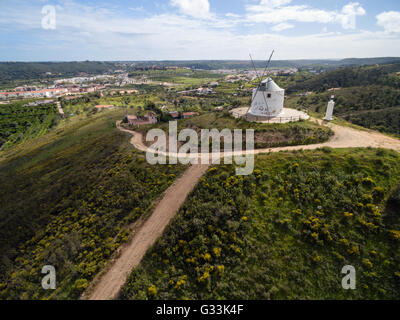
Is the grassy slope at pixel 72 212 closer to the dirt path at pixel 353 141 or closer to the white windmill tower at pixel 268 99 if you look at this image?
the dirt path at pixel 353 141

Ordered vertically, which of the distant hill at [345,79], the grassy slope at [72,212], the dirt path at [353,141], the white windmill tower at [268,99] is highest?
the distant hill at [345,79]

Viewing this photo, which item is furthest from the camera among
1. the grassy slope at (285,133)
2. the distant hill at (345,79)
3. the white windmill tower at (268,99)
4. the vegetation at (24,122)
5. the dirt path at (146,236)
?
the distant hill at (345,79)

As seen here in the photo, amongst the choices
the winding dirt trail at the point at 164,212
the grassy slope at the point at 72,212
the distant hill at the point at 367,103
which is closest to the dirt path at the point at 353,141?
the winding dirt trail at the point at 164,212

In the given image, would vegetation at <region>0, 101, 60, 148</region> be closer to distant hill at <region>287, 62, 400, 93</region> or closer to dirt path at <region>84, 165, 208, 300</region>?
dirt path at <region>84, 165, 208, 300</region>

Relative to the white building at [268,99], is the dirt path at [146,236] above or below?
below

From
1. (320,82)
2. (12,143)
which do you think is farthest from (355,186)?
(320,82)

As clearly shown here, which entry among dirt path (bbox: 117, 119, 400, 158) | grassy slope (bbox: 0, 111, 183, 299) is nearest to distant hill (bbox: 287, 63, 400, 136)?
dirt path (bbox: 117, 119, 400, 158)

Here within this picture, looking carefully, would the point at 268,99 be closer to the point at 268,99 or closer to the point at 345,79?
the point at 268,99
